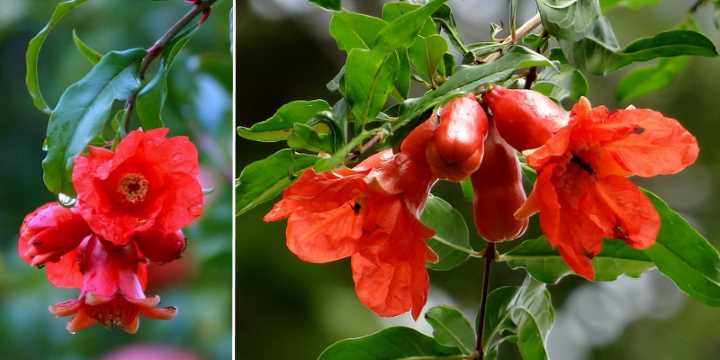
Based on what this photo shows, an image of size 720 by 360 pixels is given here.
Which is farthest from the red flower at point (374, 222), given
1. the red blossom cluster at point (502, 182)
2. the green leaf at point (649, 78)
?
the green leaf at point (649, 78)

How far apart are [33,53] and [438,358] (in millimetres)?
411

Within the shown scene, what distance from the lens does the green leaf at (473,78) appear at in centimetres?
42

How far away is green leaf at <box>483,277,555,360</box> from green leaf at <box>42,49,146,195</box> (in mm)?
321

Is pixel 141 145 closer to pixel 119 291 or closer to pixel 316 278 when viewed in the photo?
pixel 119 291

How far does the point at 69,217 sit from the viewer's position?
625 mm

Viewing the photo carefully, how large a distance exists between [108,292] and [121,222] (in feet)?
0.20

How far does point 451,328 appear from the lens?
606 mm

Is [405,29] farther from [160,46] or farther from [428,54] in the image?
[160,46]

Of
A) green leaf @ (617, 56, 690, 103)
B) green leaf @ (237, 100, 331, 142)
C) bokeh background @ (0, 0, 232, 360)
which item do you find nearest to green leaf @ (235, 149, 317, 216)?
green leaf @ (237, 100, 331, 142)

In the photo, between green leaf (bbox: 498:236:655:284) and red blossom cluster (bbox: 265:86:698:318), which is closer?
red blossom cluster (bbox: 265:86:698:318)

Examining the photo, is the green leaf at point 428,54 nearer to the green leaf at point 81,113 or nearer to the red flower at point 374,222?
the red flower at point 374,222

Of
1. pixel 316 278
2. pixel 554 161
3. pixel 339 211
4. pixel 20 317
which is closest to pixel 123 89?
pixel 339 211

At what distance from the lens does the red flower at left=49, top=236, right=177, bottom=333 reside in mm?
624

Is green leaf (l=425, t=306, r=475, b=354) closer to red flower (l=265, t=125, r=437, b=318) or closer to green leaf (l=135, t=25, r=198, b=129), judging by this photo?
red flower (l=265, t=125, r=437, b=318)
